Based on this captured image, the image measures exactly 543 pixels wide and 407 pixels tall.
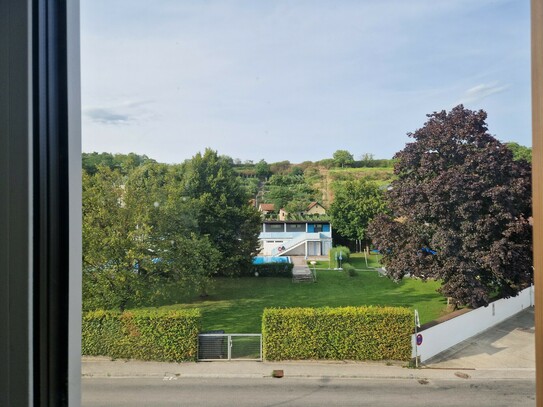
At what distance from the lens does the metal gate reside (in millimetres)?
959

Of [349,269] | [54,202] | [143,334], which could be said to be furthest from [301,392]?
[54,202]

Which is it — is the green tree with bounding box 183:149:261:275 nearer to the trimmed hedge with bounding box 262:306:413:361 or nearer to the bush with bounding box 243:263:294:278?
the bush with bounding box 243:263:294:278

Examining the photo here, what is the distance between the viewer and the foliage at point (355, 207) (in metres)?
0.92

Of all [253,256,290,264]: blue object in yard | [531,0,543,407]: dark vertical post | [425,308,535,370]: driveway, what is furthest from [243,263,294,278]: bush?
[531,0,543,407]: dark vertical post

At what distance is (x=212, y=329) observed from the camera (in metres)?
1.02

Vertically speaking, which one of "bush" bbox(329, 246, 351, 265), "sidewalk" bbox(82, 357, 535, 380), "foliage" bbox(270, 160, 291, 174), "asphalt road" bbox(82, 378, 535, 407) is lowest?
"asphalt road" bbox(82, 378, 535, 407)

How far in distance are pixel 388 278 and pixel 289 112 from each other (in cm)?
44

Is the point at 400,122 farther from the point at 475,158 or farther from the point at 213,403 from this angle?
the point at 213,403

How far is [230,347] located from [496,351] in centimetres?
56

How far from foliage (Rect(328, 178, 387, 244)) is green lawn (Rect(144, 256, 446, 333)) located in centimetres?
7

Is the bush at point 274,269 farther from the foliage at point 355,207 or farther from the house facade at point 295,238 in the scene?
the foliage at point 355,207

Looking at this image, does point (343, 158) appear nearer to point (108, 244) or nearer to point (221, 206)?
point (221, 206)

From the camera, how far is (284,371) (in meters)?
0.93

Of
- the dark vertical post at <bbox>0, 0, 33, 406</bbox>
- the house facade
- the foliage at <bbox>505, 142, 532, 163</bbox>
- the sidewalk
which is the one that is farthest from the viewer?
the house facade
